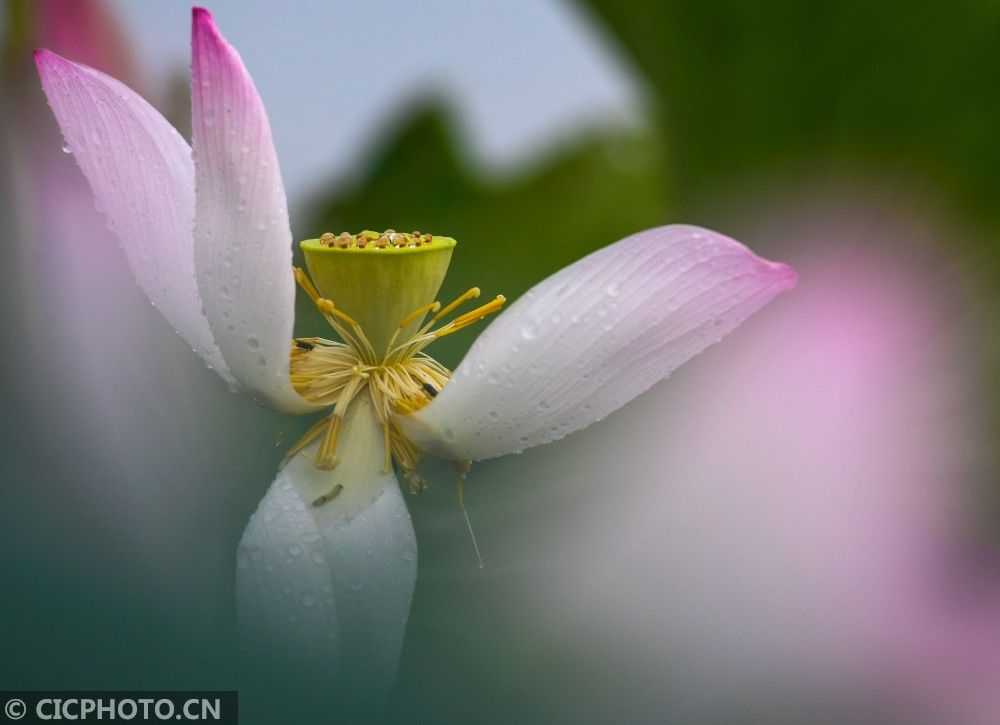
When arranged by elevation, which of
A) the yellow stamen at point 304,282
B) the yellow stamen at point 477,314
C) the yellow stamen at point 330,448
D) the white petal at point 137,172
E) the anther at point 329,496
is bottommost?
the anther at point 329,496

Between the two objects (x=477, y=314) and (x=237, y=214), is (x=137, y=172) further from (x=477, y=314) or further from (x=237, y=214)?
(x=477, y=314)

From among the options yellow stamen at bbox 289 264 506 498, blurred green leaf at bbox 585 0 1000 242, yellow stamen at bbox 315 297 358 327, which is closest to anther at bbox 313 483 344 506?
yellow stamen at bbox 289 264 506 498

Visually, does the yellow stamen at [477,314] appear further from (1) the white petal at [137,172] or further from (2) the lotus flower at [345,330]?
(1) the white petal at [137,172]

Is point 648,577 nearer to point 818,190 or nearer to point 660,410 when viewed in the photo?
point 660,410

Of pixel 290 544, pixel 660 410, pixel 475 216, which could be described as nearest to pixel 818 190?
pixel 660 410

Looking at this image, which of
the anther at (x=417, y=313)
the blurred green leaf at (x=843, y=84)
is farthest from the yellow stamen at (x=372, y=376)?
the blurred green leaf at (x=843, y=84)

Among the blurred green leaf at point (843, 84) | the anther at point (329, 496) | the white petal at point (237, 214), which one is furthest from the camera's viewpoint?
the blurred green leaf at point (843, 84)

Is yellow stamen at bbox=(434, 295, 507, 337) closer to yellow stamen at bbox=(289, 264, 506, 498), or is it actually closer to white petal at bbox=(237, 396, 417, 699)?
yellow stamen at bbox=(289, 264, 506, 498)

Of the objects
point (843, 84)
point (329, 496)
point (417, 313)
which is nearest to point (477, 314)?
point (417, 313)
